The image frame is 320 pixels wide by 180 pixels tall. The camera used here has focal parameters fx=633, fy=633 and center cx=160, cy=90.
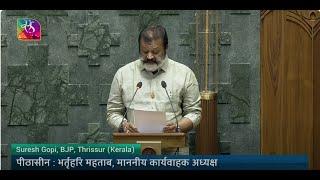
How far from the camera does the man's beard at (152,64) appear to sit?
3.31 metres

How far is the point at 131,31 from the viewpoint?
3588 mm

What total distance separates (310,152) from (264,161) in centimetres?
44

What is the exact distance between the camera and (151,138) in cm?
306

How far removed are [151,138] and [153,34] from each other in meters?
0.63

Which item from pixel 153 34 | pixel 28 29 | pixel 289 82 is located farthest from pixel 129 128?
pixel 289 82

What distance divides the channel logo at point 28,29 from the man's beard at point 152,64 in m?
0.60

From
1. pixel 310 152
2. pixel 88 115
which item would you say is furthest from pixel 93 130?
pixel 310 152

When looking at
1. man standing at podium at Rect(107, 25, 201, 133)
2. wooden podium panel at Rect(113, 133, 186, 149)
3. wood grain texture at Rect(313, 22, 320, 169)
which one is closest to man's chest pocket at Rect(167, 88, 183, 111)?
man standing at podium at Rect(107, 25, 201, 133)

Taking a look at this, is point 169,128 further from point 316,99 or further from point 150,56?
point 316,99

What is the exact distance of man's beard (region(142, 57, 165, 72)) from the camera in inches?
130

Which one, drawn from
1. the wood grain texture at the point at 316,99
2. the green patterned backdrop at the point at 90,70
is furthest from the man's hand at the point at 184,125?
the wood grain texture at the point at 316,99

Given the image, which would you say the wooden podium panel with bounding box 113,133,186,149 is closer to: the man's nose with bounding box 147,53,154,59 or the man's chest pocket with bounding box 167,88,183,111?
the man's chest pocket with bounding box 167,88,183,111

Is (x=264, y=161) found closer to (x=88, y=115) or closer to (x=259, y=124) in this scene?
(x=259, y=124)

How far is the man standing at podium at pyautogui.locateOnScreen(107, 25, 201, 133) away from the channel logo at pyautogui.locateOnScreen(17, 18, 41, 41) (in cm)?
49
